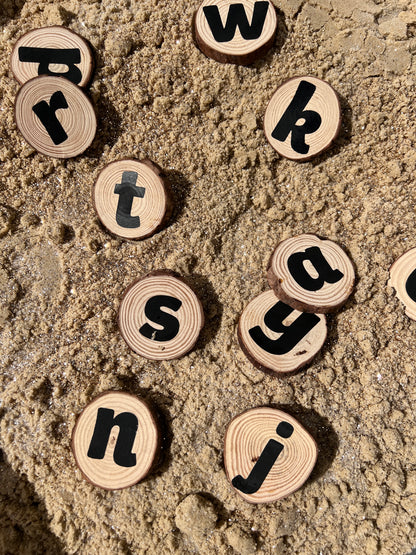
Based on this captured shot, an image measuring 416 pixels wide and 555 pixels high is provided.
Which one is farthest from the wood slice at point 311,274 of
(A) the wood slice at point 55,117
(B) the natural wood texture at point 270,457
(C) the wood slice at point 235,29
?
(A) the wood slice at point 55,117

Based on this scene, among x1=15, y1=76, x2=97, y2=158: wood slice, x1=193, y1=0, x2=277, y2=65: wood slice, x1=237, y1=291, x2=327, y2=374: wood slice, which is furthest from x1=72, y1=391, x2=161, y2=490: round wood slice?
x1=193, y1=0, x2=277, y2=65: wood slice

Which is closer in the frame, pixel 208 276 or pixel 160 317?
pixel 160 317

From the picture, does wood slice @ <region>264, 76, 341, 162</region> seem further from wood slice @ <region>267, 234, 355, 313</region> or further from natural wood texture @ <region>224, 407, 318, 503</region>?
natural wood texture @ <region>224, 407, 318, 503</region>

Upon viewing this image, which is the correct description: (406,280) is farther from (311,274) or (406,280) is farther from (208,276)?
(208,276)

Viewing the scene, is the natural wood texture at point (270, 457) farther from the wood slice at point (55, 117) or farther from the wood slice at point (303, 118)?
the wood slice at point (55, 117)

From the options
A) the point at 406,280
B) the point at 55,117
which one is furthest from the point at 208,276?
the point at 55,117

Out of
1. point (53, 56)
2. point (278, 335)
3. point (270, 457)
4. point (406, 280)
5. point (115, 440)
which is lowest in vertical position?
point (115, 440)
